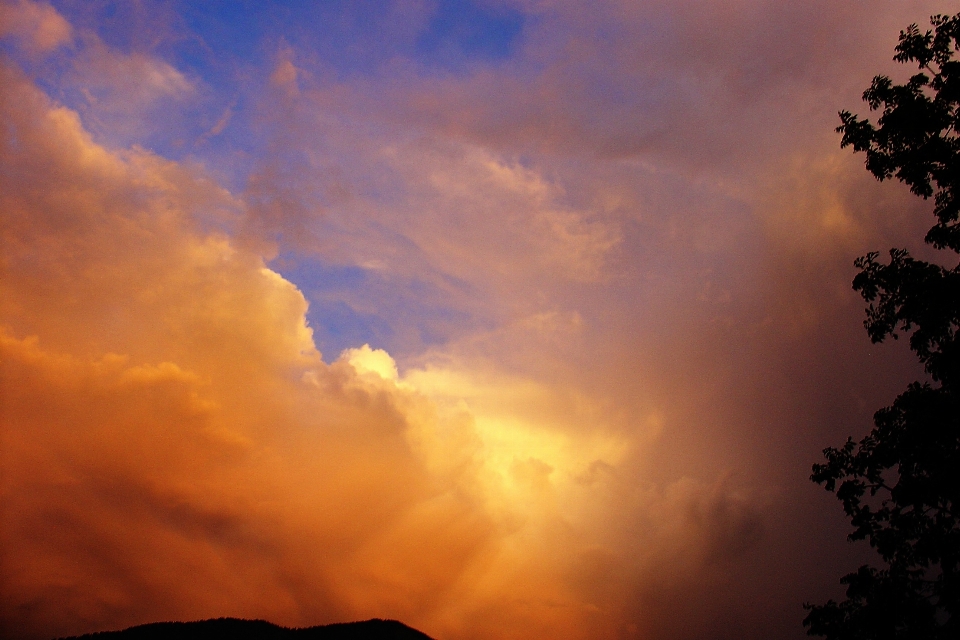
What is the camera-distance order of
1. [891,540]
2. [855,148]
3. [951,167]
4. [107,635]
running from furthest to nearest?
1. [107,635]
2. [855,148]
3. [951,167]
4. [891,540]

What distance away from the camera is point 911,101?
21.2 meters

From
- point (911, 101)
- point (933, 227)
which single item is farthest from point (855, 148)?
point (933, 227)

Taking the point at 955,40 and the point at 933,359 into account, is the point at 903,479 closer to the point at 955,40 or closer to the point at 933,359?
the point at 933,359

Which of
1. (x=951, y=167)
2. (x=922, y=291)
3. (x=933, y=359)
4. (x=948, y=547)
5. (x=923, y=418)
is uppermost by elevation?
(x=951, y=167)

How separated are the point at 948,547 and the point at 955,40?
59.0 ft

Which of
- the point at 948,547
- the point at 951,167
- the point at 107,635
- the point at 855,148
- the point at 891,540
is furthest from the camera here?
the point at 107,635

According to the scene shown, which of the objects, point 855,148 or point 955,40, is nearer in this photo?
point 955,40

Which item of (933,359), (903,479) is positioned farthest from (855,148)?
(903,479)

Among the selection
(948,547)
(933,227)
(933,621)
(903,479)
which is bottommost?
(933,621)

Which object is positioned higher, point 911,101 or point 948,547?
point 911,101

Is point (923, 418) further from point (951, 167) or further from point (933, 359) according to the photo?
point (951, 167)

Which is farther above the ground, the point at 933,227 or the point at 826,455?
the point at 933,227

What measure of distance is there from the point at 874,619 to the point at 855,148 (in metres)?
17.0

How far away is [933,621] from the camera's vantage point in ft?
58.6
